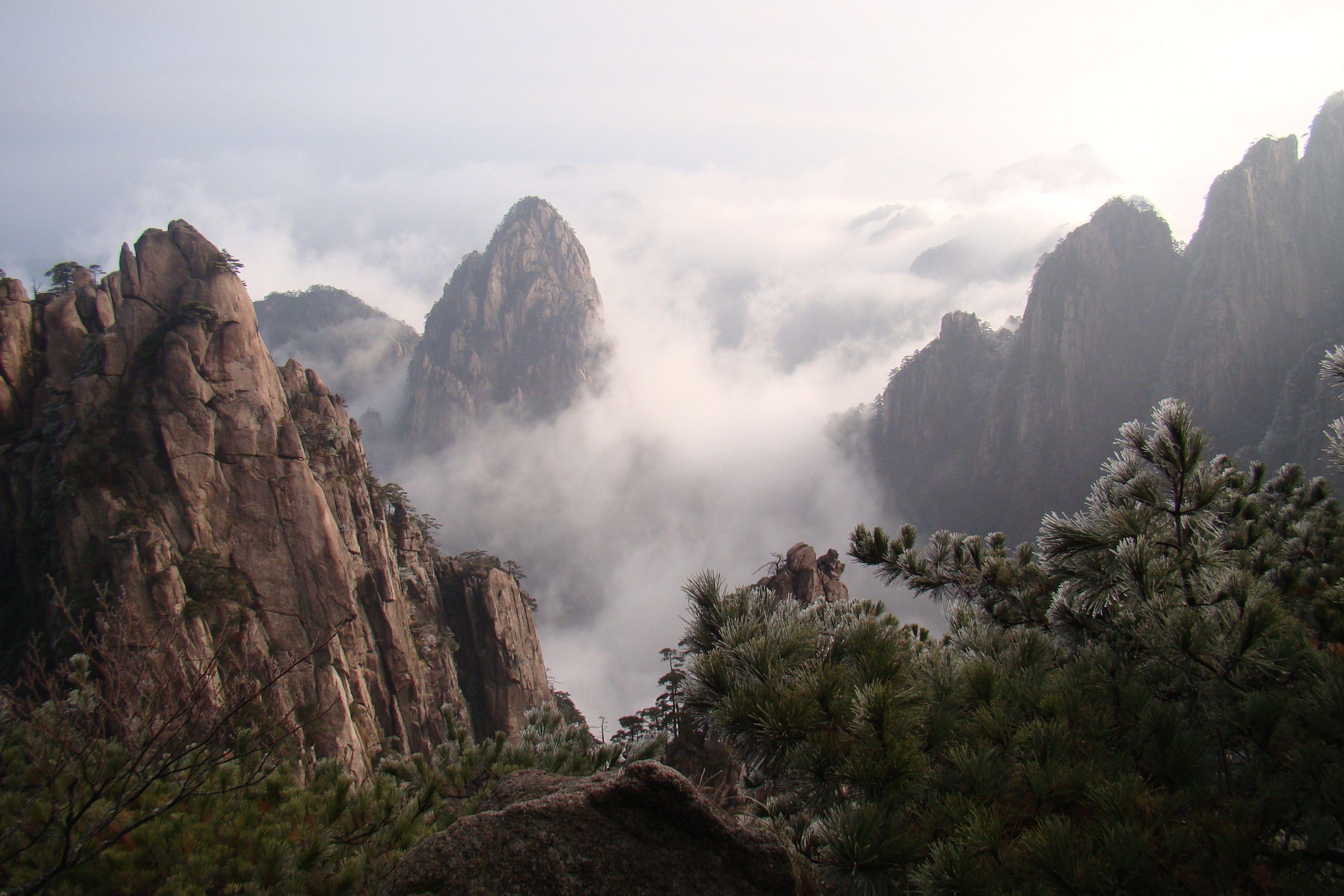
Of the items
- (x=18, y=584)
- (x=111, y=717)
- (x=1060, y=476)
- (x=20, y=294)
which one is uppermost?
(x=20, y=294)

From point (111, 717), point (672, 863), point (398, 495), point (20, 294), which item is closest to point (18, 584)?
point (20, 294)

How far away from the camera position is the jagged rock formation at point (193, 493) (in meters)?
24.8

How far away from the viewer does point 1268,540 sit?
873 cm

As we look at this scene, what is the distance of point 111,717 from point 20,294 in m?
33.5

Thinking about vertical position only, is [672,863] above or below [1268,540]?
above

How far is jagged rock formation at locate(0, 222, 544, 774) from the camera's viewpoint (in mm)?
24844

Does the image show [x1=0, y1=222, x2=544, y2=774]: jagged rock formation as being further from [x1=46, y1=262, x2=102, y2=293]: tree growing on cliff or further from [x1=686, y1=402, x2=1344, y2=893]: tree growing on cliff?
[x1=686, y1=402, x2=1344, y2=893]: tree growing on cliff

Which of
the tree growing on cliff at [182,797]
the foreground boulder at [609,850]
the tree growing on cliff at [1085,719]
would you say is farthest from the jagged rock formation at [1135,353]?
the tree growing on cliff at [182,797]

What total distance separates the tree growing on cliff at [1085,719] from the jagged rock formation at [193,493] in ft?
77.7

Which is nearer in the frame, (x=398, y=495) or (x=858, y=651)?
(x=858, y=651)

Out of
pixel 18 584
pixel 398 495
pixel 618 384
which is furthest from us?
pixel 618 384

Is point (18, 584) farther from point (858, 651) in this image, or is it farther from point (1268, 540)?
point (1268, 540)

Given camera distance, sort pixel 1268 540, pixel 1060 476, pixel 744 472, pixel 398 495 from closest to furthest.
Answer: pixel 1268 540 < pixel 398 495 < pixel 1060 476 < pixel 744 472

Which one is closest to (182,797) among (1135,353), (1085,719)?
(1085,719)
